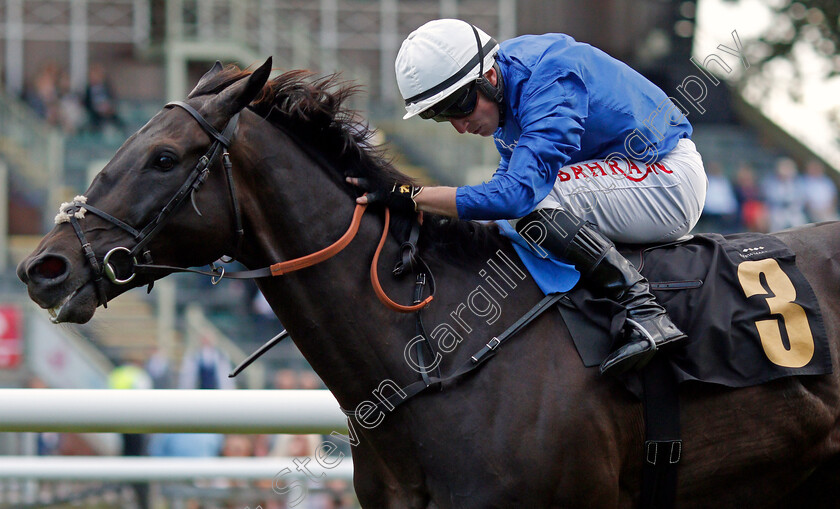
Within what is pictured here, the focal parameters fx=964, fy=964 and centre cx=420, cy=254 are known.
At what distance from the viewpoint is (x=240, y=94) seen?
2.91 meters

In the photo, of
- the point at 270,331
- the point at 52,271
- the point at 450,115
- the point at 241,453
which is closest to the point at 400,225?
the point at 450,115

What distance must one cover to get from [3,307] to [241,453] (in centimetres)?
488

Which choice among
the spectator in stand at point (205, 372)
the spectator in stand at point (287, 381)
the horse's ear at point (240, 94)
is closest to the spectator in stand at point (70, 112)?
the spectator in stand at point (205, 372)

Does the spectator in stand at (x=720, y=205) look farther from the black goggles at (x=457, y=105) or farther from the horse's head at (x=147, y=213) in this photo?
the horse's head at (x=147, y=213)

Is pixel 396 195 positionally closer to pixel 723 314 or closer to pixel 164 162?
pixel 164 162

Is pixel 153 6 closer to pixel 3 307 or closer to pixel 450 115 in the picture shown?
pixel 3 307

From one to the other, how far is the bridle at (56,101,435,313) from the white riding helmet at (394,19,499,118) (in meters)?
0.40

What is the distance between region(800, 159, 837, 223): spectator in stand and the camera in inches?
497

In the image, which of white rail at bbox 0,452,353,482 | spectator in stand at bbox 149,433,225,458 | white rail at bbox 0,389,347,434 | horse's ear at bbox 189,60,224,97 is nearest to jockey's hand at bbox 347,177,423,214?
horse's ear at bbox 189,60,224,97

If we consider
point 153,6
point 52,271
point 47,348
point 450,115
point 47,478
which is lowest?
point 47,348

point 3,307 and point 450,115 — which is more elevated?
point 450,115

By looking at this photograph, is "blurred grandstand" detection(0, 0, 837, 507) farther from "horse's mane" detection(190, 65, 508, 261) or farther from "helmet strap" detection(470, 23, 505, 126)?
"helmet strap" detection(470, 23, 505, 126)

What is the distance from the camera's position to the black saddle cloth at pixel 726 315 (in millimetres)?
2990

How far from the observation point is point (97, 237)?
9.08 ft
